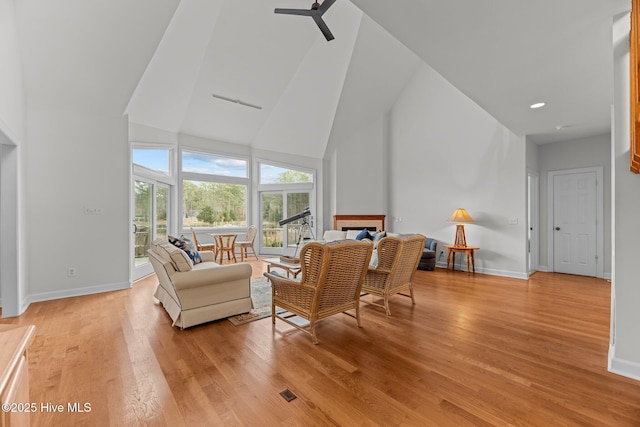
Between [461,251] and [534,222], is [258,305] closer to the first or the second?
[461,251]

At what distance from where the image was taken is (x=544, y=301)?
12.3ft

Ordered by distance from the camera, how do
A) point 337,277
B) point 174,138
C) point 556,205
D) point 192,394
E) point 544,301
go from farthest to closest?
1. point 174,138
2. point 556,205
3. point 544,301
4. point 337,277
5. point 192,394

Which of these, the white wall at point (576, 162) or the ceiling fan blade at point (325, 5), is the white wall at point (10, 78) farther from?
the white wall at point (576, 162)

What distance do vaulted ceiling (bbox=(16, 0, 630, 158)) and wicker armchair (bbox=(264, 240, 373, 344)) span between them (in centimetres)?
188

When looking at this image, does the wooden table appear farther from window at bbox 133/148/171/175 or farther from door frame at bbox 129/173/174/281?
window at bbox 133/148/171/175

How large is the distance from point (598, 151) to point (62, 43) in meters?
8.41

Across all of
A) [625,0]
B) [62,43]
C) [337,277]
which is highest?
[62,43]

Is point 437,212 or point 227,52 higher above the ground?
point 227,52

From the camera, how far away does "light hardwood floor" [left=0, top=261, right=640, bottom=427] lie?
1663 mm

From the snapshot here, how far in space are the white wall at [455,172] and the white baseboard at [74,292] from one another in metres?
5.80

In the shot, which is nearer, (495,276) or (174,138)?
(495,276)

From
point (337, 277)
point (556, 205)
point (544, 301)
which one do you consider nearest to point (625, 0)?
point (337, 277)

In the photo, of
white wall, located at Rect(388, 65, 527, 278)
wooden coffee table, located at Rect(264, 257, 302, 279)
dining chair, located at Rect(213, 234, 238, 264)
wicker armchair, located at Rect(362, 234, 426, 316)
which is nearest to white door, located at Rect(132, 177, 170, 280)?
dining chair, located at Rect(213, 234, 238, 264)

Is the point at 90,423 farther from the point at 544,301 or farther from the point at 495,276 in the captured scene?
the point at 495,276
